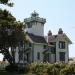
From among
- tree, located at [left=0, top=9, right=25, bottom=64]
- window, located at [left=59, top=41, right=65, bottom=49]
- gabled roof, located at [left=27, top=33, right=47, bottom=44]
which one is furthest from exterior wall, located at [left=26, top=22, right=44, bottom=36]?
tree, located at [left=0, top=9, right=25, bottom=64]

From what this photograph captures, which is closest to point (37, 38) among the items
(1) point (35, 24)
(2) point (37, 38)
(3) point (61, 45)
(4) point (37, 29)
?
(2) point (37, 38)

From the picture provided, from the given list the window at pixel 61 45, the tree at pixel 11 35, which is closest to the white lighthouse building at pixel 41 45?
the window at pixel 61 45

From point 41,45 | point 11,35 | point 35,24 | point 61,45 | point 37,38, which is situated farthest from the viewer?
point 61,45

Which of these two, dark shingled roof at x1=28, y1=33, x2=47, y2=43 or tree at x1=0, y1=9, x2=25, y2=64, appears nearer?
tree at x1=0, y1=9, x2=25, y2=64

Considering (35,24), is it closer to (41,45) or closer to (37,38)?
(37,38)

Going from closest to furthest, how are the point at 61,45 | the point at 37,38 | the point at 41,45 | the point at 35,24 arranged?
the point at 41,45
the point at 37,38
the point at 35,24
the point at 61,45

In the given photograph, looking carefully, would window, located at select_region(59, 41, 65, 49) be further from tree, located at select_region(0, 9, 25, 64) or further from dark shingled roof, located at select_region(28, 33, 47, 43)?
tree, located at select_region(0, 9, 25, 64)

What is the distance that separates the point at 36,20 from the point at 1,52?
21.9m

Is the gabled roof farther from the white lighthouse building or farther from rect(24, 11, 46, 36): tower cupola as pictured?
rect(24, 11, 46, 36): tower cupola

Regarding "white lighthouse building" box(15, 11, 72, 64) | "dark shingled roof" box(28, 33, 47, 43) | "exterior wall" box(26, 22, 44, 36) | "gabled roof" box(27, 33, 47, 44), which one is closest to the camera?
"white lighthouse building" box(15, 11, 72, 64)

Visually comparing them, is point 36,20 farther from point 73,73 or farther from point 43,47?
point 73,73

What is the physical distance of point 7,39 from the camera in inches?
1847

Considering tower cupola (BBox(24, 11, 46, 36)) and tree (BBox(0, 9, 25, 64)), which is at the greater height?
tower cupola (BBox(24, 11, 46, 36))

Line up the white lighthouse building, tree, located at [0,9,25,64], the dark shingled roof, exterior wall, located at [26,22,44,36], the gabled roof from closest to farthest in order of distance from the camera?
tree, located at [0,9,25,64] → the white lighthouse building → the gabled roof → the dark shingled roof → exterior wall, located at [26,22,44,36]
